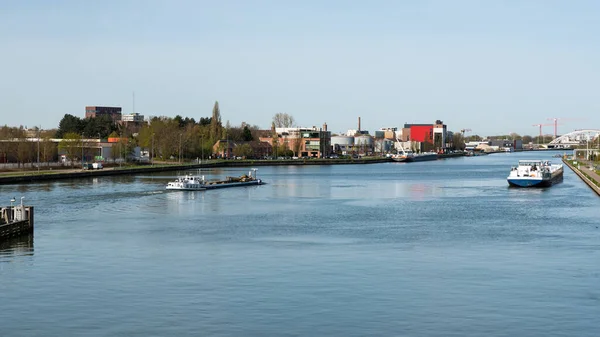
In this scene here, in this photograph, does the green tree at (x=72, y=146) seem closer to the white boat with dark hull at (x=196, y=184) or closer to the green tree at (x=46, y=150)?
the green tree at (x=46, y=150)

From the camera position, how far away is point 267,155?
182750 mm

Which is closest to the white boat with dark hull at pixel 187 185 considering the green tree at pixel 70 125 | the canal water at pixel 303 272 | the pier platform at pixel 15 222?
the canal water at pixel 303 272

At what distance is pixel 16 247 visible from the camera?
116 feet

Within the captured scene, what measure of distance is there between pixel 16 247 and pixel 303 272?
45.9 feet

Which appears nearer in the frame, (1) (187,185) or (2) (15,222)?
(2) (15,222)

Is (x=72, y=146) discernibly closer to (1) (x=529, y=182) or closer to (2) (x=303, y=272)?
(1) (x=529, y=182)

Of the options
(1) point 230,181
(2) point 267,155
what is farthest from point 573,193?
(2) point 267,155

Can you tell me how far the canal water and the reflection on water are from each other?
0.08 metres

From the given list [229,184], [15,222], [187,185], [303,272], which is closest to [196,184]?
[187,185]

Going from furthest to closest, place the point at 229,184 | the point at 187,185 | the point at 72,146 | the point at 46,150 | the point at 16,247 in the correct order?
the point at 72,146
the point at 46,150
the point at 229,184
the point at 187,185
the point at 16,247

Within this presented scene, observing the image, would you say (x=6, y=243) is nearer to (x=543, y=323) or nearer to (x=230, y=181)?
(x=543, y=323)

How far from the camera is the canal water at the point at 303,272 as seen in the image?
22.0 m

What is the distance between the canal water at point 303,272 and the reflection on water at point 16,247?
78mm

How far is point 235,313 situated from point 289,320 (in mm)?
1688
